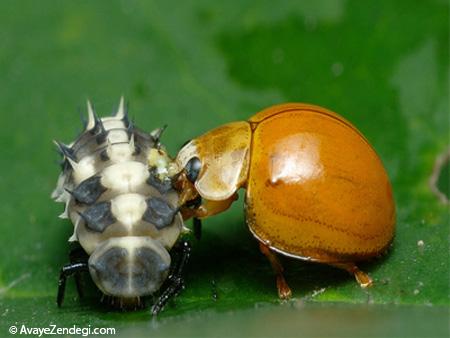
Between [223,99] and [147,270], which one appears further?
[223,99]

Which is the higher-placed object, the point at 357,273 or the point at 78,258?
the point at 78,258

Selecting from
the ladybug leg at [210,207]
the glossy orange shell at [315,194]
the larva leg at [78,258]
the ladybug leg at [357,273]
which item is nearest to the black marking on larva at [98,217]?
the larva leg at [78,258]

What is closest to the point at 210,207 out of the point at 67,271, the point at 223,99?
the point at 67,271

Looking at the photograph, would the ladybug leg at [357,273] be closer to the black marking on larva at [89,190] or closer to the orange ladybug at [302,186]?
the orange ladybug at [302,186]

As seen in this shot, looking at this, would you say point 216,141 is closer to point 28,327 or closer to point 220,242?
point 220,242

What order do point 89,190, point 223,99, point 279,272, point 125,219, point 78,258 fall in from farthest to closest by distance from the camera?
point 223,99 < point 78,258 < point 279,272 < point 89,190 < point 125,219

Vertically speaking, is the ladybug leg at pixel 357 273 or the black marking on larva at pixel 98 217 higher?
the black marking on larva at pixel 98 217

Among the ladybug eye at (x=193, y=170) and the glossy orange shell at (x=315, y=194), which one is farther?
the ladybug eye at (x=193, y=170)

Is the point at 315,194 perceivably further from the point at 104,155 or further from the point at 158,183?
the point at 104,155
